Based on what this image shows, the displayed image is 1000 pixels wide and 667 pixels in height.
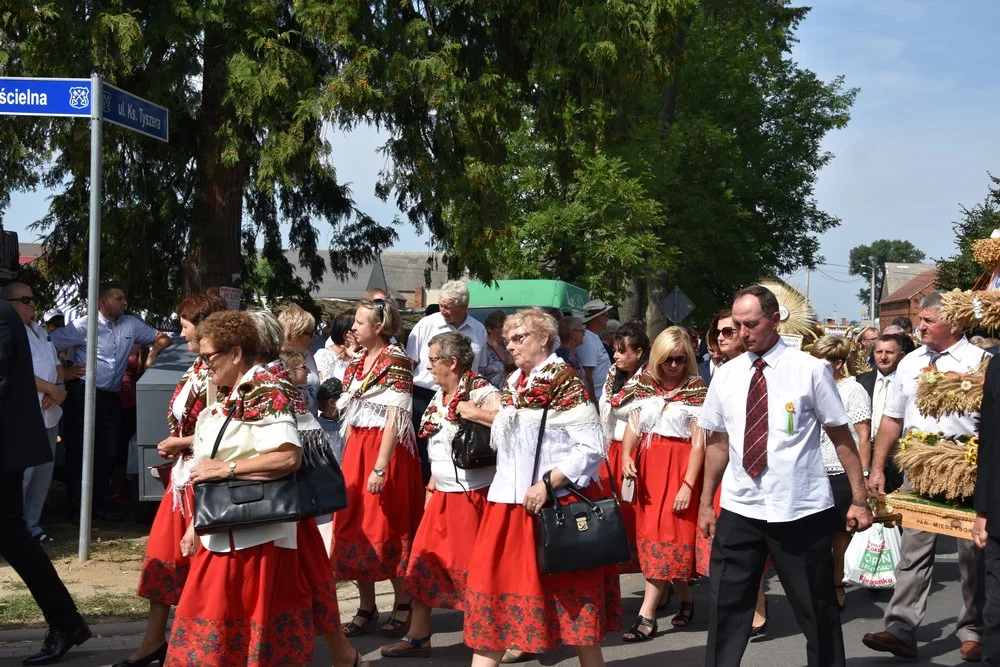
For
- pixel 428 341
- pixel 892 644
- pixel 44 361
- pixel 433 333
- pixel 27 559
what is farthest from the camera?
Result: pixel 433 333

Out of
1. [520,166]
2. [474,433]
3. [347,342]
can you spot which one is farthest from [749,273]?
[474,433]

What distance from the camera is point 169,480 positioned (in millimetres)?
5715

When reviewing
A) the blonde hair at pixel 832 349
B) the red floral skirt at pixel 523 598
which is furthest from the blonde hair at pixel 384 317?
the blonde hair at pixel 832 349

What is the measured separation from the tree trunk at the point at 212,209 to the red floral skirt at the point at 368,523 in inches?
230

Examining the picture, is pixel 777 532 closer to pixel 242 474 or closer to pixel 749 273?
pixel 242 474

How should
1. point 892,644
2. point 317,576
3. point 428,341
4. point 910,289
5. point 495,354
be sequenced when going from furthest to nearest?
1. point 910,289
2. point 495,354
3. point 428,341
4. point 892,644
5. point 317,576

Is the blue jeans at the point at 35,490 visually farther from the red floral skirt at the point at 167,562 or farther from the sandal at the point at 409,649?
the sandal at the point at 409,649

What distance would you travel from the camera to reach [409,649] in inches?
247

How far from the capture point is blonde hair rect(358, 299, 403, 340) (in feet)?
22.0

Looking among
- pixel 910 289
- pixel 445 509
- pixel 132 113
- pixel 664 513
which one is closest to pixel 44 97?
pixel 132 113

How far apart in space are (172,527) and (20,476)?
919mm

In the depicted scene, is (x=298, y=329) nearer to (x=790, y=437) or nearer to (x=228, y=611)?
(x=228, y=611)

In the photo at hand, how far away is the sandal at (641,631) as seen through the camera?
22.1 feet

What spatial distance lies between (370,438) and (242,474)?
2.06 m
